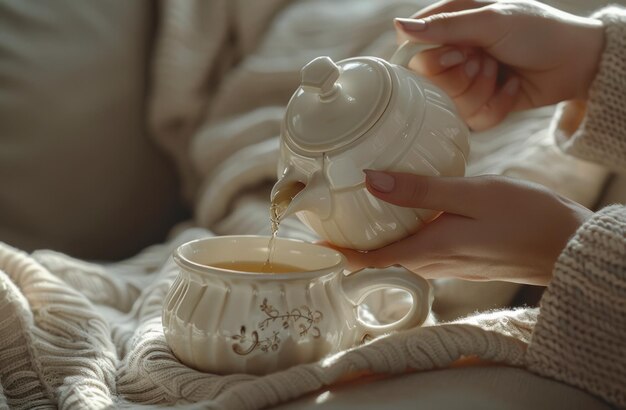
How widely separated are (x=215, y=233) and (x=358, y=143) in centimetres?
51

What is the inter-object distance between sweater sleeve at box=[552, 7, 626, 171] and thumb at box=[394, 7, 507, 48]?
0.14 meters

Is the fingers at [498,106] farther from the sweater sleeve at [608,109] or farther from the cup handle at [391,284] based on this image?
the cup handle at [391,284]

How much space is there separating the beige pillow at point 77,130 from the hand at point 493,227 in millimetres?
563

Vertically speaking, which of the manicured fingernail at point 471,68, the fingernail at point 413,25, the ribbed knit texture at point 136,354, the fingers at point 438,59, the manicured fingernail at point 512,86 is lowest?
the ribbed knit texture at point 136,354

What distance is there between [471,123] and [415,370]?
18.5 inches

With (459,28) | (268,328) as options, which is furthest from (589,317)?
(459,28)

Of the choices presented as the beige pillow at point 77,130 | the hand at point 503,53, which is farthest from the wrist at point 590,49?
the beige pillow at point 77,130

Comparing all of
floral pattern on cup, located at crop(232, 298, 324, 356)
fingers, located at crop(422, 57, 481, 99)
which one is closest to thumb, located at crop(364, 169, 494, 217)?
floral pattern on cup, located at crop(232, 298, 324, 356)

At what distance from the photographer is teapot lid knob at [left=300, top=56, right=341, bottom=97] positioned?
0.63 metres

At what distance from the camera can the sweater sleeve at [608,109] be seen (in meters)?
0.87

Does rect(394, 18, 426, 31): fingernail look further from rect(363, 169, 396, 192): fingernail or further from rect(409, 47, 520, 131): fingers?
rect(363, 169, 396, 192): fingernail

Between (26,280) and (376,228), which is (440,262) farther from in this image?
(26,280)

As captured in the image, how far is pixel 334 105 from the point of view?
2.08 feet

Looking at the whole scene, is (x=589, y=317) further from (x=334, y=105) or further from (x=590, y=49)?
(x=590, y=49)
